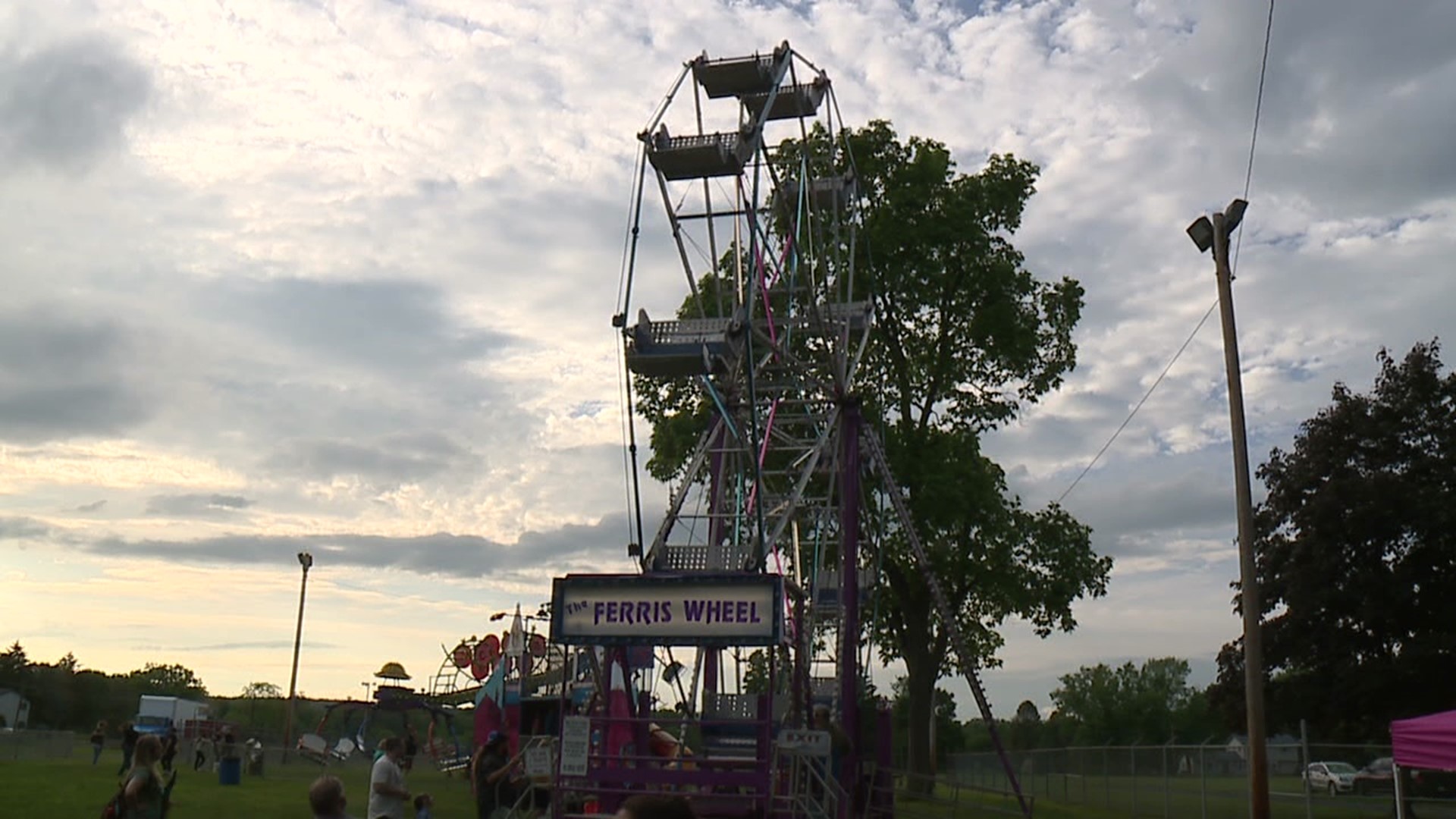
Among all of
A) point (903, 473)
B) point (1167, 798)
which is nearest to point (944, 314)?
point (903, 473)

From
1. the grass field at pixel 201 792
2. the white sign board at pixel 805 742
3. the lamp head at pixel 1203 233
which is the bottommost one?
the grass field at pixel 201 792

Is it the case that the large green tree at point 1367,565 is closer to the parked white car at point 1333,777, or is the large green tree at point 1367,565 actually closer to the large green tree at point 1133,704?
the parked white car at point 1333,777

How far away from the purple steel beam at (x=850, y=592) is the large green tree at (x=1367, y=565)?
17.4 meters

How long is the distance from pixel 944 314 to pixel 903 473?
197 inches

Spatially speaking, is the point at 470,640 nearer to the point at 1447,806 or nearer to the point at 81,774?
the point at 81,774

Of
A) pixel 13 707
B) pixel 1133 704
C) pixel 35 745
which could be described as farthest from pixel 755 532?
pixel 1133 704

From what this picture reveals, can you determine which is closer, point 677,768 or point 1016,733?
point 677,768

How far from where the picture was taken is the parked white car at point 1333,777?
38.5 m

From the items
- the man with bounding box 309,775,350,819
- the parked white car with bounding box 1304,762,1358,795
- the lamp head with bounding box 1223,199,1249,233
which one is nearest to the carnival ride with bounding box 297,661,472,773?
the parked white car with bounding box 1304,762,1358,795

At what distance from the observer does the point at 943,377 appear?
35156mm

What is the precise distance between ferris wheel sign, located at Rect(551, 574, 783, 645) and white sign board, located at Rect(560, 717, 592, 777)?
1425mm

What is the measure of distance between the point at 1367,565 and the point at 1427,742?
21773mm

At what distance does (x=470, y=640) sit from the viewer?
44812 mm

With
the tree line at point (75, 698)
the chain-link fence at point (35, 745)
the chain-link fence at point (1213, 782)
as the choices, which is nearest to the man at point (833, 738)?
the chain-link fence at point (1213, 782)
